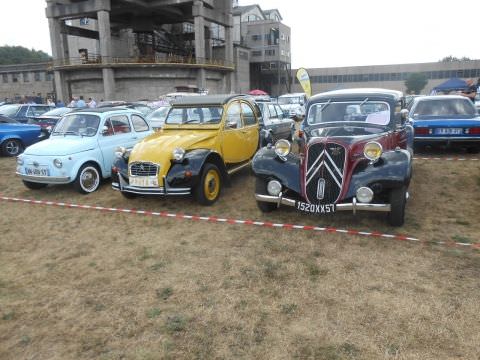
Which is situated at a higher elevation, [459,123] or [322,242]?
[459,123]

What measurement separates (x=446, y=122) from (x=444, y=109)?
1046mm

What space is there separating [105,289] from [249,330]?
5.82 feet

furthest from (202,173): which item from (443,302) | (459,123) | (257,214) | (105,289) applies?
(459,123)

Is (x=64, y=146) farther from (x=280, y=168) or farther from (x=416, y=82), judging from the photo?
(x=416, y=82)

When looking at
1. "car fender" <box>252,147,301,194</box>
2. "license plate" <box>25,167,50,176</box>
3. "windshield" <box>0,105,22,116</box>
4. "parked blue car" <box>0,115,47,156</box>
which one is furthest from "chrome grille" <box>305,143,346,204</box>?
"windshield" <box>0,105,22,116</box>

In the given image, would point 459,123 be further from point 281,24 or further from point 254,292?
point 281,24

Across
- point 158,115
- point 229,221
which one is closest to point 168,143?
point 229,221

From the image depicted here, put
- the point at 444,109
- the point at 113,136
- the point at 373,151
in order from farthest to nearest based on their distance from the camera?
1. the point at 444,109
2. the point at 113,136
3. the point at 373,151

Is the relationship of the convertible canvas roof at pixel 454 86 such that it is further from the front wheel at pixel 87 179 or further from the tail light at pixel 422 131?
the front wheel at pixel 87 179

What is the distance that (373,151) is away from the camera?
5.21 metres

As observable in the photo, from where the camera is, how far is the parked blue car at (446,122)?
9.64 m

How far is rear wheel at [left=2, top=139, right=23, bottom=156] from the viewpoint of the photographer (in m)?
12.6

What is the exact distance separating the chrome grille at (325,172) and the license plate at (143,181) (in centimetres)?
274

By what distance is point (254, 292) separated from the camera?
388 cm
